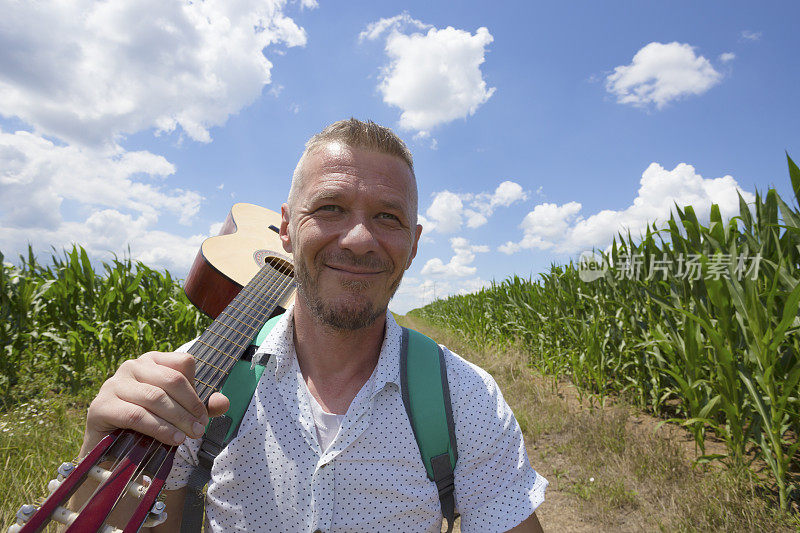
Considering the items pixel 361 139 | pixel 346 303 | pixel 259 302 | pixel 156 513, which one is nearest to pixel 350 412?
pixel 346 303

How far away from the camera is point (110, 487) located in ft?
2.08

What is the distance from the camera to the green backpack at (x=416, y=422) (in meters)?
1.08

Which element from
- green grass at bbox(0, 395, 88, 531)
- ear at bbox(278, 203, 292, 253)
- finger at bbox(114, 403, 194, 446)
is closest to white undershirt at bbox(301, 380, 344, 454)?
finger at bbox(114, 403, 194, 446)

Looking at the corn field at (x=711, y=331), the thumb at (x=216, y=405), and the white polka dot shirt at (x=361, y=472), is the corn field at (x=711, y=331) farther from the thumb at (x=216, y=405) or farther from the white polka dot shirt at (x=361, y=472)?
the thumb at (x=216, y=405)

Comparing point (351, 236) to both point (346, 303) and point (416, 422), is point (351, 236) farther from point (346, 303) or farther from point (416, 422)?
point (416, 422)

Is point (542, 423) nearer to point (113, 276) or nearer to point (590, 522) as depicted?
point (590, 522)

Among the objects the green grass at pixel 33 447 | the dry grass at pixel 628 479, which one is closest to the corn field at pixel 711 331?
the dry grass at pixel 628 479

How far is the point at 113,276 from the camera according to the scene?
4.92 metres

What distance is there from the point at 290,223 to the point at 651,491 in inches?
114

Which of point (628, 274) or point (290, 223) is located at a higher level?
point (290, 223)

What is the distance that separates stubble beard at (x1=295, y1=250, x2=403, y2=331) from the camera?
1224 millimetres

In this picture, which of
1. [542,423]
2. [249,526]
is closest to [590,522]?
[542,423]

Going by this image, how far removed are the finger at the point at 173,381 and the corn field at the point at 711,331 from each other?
2.81 m

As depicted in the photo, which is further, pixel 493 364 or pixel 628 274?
pixel 493 364
